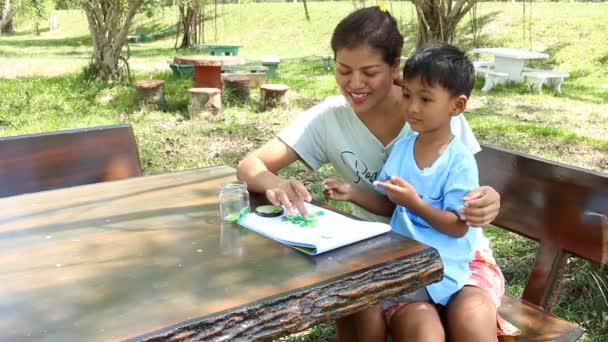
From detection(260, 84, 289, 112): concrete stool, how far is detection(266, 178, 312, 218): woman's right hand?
5606 mm

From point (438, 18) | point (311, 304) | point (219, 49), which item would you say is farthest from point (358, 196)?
point (219, 49)

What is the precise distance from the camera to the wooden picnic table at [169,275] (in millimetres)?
1104

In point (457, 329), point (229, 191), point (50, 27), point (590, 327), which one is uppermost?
point (50, 27)

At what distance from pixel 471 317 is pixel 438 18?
15.5 feet

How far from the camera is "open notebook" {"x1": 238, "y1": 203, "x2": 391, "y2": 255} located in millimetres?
1440

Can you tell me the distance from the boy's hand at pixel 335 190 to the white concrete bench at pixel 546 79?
745 centimetres

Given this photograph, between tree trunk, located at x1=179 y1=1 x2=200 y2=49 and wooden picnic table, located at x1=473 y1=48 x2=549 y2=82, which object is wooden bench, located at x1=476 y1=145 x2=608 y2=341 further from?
tree trunk, located at x1=179 y1=1 x2=200 y2=49

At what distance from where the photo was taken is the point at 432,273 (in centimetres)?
145

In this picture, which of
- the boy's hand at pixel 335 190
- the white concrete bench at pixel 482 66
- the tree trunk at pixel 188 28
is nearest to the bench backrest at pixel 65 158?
the boy's hand at pixel 335 190

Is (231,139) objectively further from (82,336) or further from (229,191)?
(82,336)

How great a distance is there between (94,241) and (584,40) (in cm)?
1122

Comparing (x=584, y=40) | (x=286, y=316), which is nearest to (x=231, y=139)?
(x=286, y=316)

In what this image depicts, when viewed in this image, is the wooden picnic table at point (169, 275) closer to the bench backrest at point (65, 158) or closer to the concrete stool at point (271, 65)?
the bench backrest at point (65, 158)

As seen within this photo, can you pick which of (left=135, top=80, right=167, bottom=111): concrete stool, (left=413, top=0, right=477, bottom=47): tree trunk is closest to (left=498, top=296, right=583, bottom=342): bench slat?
(left=413, top=0, right=477, bottom=47): tree trunk
